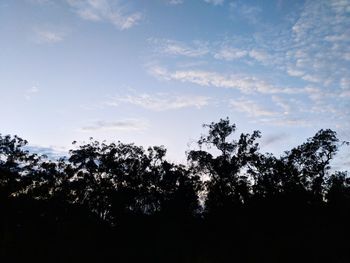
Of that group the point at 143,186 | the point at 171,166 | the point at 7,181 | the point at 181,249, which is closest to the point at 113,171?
the point at 143,186

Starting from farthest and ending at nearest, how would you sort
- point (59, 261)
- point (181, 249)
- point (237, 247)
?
point (237, 247)
point (181, 249)
point (59, 261)

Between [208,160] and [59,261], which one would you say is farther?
[208,160]

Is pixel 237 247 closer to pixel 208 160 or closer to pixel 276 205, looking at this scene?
pixel 276 205

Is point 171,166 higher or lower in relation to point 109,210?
higher

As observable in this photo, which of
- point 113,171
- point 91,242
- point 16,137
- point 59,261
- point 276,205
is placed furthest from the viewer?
point 113,171

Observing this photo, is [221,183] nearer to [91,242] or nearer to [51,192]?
[51,192]

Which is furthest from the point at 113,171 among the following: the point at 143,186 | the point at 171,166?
the point at 171,166

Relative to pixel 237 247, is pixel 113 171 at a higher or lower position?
higher

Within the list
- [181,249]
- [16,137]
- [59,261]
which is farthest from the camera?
[16,137]

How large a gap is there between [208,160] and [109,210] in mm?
18881

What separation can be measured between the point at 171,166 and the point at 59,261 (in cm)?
4413

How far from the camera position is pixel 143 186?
5184cm

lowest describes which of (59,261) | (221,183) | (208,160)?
(59,261)

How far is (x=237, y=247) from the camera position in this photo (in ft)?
48.6
